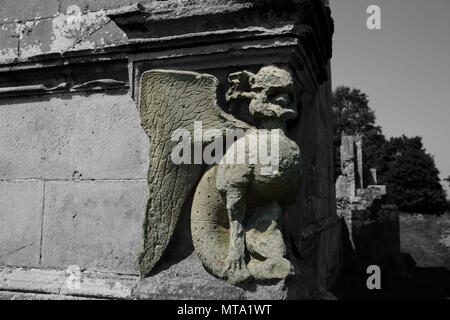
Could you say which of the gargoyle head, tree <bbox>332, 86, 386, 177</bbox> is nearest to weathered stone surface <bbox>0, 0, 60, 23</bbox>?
the gargoyle head

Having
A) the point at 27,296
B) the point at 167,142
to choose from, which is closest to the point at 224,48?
the point at 167,142

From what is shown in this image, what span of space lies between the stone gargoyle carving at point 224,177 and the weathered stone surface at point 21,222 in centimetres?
101

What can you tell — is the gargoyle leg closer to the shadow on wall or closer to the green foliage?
the shadow on wall

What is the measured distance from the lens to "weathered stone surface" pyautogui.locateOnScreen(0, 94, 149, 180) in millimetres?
2426

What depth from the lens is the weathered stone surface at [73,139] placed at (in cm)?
243

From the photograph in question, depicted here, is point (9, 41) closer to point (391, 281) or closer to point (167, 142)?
point (167, 142)

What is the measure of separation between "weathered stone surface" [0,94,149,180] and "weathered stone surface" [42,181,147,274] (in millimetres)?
90

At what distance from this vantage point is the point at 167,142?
1976mm

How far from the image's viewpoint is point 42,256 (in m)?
2.51

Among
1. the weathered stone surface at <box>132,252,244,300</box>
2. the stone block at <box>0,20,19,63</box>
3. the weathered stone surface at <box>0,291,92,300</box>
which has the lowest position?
the weathered stone surface at <box>0,291,92,300</box>

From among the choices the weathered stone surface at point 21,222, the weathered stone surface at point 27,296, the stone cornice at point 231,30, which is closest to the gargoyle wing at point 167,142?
the stone cornice at point 231,30

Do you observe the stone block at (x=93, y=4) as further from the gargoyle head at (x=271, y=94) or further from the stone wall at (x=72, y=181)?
the gargoyle head at (x=271, y=94)

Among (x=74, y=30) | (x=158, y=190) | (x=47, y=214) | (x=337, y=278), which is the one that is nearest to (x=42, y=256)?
(x=47, y=214)
